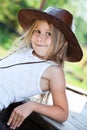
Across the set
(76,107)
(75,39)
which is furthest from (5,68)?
(76,107)

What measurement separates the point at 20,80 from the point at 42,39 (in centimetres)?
20

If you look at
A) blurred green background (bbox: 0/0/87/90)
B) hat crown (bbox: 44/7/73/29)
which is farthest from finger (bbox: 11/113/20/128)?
blurred green background (bbox: 0/0/87/90)

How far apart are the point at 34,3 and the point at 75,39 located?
10085 mm

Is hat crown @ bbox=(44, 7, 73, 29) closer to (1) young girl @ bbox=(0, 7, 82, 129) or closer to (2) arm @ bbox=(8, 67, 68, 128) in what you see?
(1) young girl @ bbox=(0, 7, 82, 129)

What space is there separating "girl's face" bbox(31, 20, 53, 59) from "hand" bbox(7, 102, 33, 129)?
10.6 inches

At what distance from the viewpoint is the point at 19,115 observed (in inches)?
56.1

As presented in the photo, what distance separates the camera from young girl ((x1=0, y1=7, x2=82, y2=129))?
1.48 metres

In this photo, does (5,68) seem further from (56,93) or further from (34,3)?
(34,3)

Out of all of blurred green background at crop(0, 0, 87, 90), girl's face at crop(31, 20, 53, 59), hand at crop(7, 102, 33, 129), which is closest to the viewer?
hand at crop(7, 102, 33, 129)

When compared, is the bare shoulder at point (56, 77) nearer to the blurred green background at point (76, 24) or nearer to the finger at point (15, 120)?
the finger at point (15, 120)

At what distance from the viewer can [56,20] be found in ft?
4.88

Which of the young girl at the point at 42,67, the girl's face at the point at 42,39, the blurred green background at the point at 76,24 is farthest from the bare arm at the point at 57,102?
the blurred green background at the point at 76,24

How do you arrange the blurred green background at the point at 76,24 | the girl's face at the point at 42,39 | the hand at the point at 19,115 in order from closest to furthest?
the hand at the point at 19,115 → the girl's face at the point at 42,39 → the blurred green background at the point at 76,24

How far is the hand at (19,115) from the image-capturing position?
142cm
